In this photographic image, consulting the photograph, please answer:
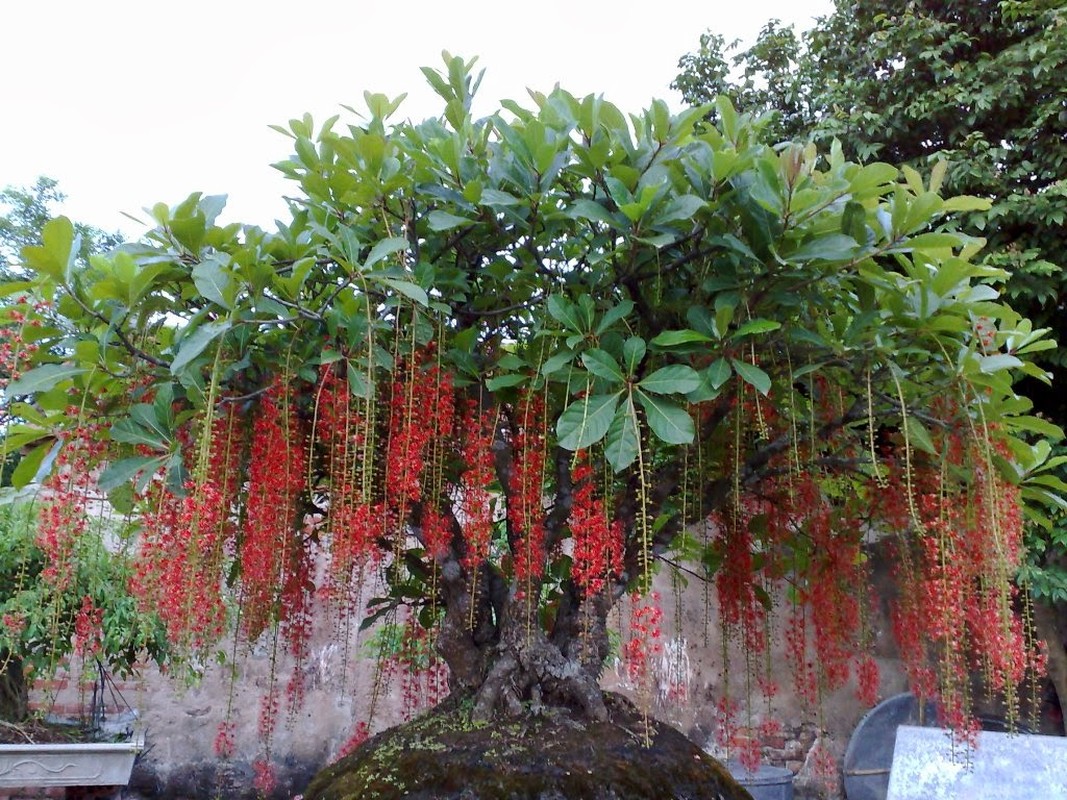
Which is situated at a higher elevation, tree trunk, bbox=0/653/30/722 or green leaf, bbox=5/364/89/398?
green leaf, bbox=5/364/89/398

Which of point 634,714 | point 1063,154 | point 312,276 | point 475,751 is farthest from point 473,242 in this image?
point 1063,154

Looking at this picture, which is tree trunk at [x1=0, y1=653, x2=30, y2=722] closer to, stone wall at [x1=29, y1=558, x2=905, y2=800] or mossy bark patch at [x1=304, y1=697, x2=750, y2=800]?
stone wall at [x1=29, y1=558, x2=905, y2=800]

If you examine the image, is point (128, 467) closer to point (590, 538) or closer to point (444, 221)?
point (444, 221)

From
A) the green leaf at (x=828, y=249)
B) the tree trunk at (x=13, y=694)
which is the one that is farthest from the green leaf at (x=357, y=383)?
the tree trunk at (x=13, y=694)

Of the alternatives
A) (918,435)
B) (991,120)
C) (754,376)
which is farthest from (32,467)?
(991,120)

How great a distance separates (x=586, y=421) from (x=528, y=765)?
599mm

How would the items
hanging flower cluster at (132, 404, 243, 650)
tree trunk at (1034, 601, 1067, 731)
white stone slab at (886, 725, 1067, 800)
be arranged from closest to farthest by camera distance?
hanging flower cluster at (132, 404, 243, 650) < white stone slab at (886, 725, 1067, 800) < tree trunk at (1034, 601, 1067, 731)

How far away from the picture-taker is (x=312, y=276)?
60.6 inches

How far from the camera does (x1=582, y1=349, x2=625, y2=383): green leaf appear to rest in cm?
130

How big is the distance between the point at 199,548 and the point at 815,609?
4.65 ft

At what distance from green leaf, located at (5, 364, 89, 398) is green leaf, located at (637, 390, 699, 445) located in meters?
0.93

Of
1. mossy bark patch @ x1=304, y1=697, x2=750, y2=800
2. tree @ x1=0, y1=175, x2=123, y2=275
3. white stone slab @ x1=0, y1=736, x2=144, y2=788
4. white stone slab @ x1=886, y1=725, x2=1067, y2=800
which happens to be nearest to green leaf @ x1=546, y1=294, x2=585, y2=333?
mossy bark patch @ x1=304, y1=697, x2=750, y2=800

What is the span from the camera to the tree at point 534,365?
131cm

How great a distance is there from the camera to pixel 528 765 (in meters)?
1.38
